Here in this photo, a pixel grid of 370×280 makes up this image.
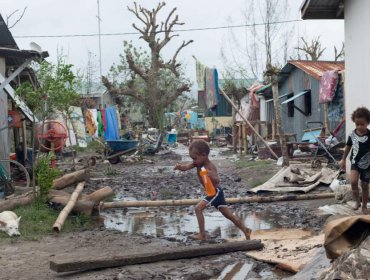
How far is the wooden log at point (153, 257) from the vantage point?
4555 millimetres

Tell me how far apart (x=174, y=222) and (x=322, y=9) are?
512 cm

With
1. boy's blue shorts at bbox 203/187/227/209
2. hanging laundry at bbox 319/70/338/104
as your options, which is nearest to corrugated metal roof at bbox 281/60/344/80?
hanging laundry at bbox 319/70/338/104

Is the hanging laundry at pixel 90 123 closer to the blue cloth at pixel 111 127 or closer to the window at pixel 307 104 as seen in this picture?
the blue cloth at pixel 111 127

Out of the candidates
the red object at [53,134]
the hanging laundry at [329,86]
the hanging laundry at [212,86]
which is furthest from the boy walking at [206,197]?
the hanging laundry at [329,86]

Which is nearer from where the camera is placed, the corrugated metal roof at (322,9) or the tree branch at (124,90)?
the corrugated metal roof at (322,9)

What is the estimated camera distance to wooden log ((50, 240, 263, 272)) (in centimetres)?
455

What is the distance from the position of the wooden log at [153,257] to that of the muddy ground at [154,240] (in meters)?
0.06

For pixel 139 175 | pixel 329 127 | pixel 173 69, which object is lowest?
pixel 139 175

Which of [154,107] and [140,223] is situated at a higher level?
[154,107]

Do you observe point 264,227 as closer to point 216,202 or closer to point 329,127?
point 216,202

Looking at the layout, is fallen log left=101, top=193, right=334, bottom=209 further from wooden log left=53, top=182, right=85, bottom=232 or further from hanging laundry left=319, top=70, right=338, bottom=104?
hanging laundry left=319, top=70, right=338, bottom=104

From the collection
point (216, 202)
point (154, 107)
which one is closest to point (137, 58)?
point (154, 107)

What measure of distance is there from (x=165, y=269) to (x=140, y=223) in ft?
9.62

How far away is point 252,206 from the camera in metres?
8.61
